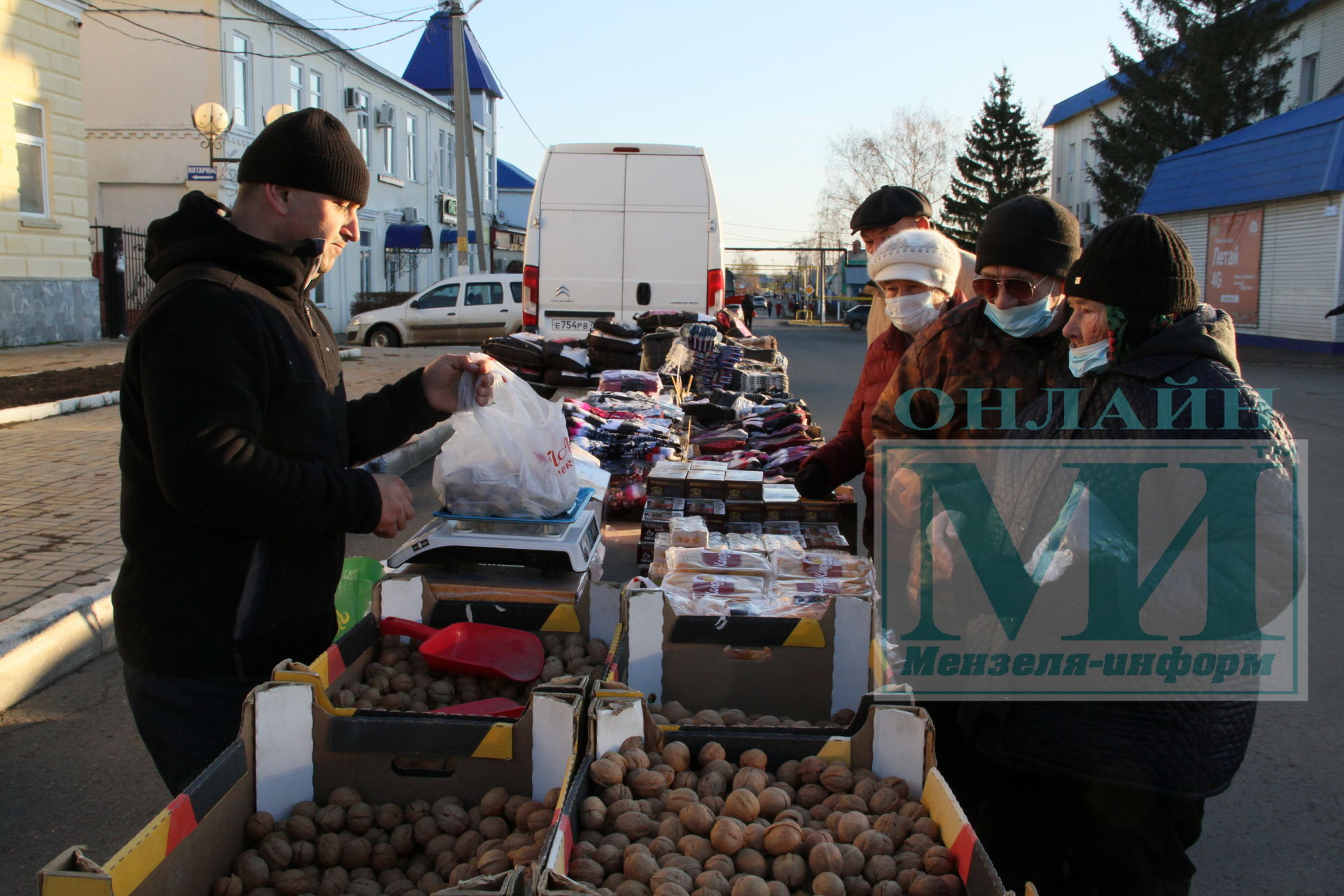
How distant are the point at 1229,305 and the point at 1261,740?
1080 inches

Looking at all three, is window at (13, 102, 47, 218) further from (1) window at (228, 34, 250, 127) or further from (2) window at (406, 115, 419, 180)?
(2) window at (406, 115, 419, 180)

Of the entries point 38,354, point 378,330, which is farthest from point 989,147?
point 38,354

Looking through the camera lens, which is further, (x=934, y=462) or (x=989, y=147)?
(x=989, y=147)

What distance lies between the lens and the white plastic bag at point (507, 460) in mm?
3354

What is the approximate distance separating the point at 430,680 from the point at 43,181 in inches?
734

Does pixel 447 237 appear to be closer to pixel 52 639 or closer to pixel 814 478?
pixel 52 639

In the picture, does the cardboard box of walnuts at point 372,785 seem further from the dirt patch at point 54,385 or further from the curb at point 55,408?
the dirt patch at point 54,385

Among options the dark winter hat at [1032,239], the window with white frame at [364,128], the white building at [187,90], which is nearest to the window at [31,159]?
the white building at [187,90]

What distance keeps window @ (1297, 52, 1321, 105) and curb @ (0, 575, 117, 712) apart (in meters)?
38.9

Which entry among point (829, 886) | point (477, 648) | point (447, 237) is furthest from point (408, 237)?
point (829, 886)

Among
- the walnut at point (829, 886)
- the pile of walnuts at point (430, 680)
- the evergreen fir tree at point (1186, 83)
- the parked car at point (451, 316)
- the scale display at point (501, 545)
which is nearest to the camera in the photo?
the walnut at point (829, 886)

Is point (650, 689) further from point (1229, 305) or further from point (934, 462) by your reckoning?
point (1229, 305)

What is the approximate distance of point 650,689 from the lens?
262 centimetres

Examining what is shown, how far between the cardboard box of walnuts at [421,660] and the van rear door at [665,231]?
25.0 feet
